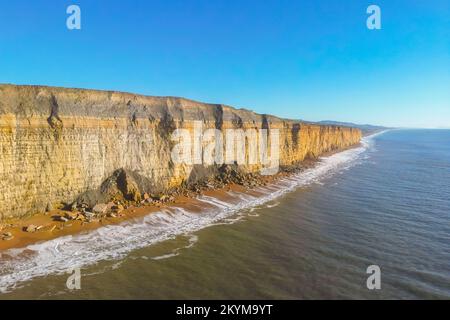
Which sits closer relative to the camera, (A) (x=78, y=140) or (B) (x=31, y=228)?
→ (B) (x=31, y=228)

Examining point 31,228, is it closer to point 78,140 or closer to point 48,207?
point 48,207

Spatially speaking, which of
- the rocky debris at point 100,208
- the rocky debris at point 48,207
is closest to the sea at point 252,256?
the rocky debris at point 100,208

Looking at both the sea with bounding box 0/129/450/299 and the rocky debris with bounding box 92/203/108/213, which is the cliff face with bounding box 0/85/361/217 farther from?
the sea with bounding box 0/129/450/299

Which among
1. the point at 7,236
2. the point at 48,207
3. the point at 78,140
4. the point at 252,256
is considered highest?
the point at 78,140

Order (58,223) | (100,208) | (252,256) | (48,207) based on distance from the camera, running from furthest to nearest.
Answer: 1. (100,208)
2. (48,207)
3. (58,223)
4. (252,256)

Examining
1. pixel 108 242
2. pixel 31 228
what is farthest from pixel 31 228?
pixel 108 242

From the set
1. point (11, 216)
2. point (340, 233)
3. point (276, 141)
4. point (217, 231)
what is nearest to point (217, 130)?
point (276, 141)

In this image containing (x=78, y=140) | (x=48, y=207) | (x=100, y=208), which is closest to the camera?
(x=48, y=207)
